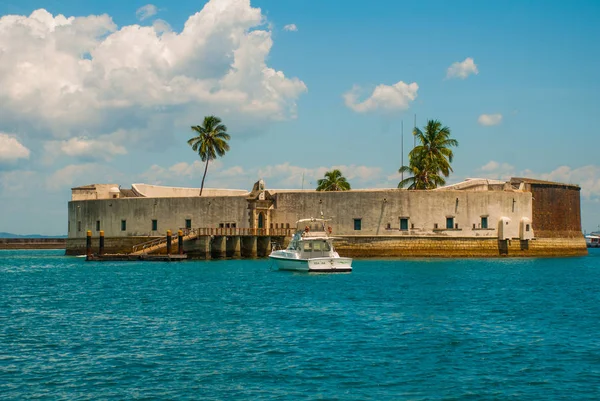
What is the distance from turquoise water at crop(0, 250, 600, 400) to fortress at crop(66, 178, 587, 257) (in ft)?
52.7

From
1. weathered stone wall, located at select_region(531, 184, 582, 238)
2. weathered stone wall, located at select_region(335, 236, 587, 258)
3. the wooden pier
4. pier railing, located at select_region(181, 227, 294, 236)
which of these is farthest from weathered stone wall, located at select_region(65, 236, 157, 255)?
weathered stone wall, located at select_region(531, 184, 582, 238)

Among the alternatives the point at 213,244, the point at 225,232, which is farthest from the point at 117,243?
the point at 225,232

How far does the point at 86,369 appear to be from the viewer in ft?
55.5

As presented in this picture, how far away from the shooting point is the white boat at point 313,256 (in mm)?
41875

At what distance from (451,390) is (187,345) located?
25.1 feet

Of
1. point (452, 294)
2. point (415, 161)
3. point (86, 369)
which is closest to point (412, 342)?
point (86, 369)

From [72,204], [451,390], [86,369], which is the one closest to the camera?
[451,390]

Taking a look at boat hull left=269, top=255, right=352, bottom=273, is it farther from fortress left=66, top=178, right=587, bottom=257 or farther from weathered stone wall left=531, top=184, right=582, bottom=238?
weathered stone wall left=531, top=184, right=582, bottom=238

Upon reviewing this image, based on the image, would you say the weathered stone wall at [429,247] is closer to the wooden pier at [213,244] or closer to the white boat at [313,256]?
the wooden pier at [213,244]

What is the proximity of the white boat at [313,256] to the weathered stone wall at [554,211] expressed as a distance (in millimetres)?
22885

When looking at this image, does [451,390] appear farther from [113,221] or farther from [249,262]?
[113,221]

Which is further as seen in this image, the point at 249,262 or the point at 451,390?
the point at 249,262

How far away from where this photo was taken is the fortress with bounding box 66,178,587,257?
176ft

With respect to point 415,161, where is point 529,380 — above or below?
below
